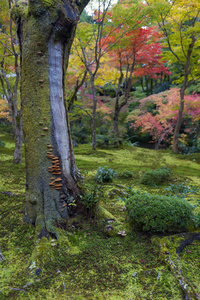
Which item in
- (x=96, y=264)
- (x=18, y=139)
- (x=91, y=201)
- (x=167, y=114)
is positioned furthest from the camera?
(x=167, y=114)

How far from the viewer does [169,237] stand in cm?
226

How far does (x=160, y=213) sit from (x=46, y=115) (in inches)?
73.5

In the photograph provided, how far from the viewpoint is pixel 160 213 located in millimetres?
2330

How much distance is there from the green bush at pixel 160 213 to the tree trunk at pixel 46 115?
92cm

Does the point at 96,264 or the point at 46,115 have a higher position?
the point at 46,115

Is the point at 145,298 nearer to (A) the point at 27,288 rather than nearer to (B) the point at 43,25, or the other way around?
(A) the point at 27,288

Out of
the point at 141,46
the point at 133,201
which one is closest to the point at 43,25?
the point at 133,201

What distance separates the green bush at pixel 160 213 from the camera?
2.33m

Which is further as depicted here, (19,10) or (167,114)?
(167,114)

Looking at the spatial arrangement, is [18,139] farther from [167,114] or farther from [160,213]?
[167,114]

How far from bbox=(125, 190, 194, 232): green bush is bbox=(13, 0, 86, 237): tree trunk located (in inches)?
36.4

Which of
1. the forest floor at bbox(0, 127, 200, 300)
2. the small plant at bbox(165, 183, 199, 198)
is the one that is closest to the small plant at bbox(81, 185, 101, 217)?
the forest floor at bbox(0, 127, 200, 300)

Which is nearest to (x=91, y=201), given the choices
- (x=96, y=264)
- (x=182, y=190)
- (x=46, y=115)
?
(x=96, y=264)

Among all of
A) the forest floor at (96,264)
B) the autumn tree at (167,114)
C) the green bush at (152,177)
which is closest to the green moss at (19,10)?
the forest floor at (96,264)
